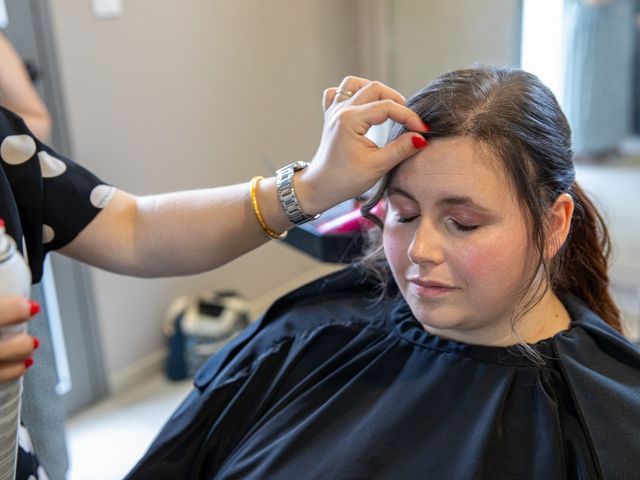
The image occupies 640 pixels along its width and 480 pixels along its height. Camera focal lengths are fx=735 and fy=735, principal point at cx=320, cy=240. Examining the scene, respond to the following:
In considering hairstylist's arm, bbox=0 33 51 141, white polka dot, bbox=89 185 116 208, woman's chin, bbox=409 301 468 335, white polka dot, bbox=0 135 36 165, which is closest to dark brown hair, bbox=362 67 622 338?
woman's chin, bbox=409 301 468 335

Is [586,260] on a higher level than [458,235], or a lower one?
lower

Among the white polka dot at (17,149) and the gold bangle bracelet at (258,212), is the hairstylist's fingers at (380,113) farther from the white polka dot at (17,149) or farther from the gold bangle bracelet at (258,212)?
the white polka dot at (17,149)

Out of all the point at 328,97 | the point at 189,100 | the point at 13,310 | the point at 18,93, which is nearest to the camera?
the point at 13,310

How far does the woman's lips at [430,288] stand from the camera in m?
1.01

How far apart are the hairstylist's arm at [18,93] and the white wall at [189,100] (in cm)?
29

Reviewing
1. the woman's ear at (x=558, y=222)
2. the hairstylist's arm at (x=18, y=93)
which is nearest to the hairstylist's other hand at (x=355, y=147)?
the woman's ear at (x=558, y=222)

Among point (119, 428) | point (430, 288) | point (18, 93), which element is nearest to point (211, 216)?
point (430, 288)

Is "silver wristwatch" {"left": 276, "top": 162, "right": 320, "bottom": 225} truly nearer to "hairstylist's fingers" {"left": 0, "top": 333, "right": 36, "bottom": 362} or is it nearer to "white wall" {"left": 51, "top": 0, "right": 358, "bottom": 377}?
"hairstylist's fingers" {"left": 0, "top": 333, "right": 36, "bottom": 362}

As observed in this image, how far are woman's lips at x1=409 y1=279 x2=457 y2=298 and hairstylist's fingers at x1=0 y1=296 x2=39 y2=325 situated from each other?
1.75ft

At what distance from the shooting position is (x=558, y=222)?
3.41ft

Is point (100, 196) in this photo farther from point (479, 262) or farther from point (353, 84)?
point (479, 262)

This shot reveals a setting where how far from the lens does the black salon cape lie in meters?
0.96

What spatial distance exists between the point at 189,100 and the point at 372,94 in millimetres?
1790

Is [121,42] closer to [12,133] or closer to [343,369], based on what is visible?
[12,133]
